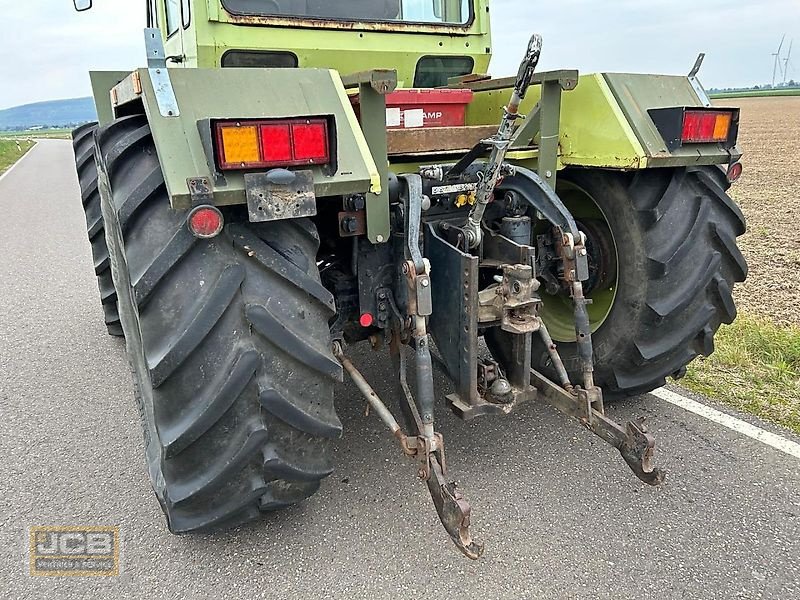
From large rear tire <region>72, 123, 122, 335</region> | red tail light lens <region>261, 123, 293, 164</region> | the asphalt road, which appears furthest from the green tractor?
large rear tire <region>72, 123, 122, 335</region>

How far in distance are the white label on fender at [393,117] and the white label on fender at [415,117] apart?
0.21 ft

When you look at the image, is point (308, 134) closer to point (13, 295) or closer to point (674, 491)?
point (674, 491)

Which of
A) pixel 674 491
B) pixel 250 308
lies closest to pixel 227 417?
pixel 250 308

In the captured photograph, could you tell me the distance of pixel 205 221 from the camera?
1.86m

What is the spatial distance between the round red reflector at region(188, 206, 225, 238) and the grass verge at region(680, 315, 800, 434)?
281 cm

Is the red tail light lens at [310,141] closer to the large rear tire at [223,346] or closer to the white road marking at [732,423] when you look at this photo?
the large rear tire at [223,346]

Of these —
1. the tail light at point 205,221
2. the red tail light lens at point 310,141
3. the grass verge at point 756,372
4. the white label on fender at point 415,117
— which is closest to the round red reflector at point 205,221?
the tail light at point 205,221

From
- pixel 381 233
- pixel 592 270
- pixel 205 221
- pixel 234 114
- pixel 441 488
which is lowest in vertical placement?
pixel 441 488

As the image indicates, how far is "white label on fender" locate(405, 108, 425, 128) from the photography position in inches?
120

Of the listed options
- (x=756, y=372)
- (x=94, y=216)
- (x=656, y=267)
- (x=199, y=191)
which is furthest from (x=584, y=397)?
(x=94, y=216)

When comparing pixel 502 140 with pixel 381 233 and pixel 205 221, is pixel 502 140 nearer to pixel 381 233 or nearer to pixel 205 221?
pixel 381 233

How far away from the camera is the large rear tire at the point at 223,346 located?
6.36 ft

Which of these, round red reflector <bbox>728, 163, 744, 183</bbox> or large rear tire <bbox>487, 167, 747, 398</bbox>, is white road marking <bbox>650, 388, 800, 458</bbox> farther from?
round red reflector <bbox>728, 163, 744, 183</bbox>

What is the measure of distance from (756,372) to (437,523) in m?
2.26
